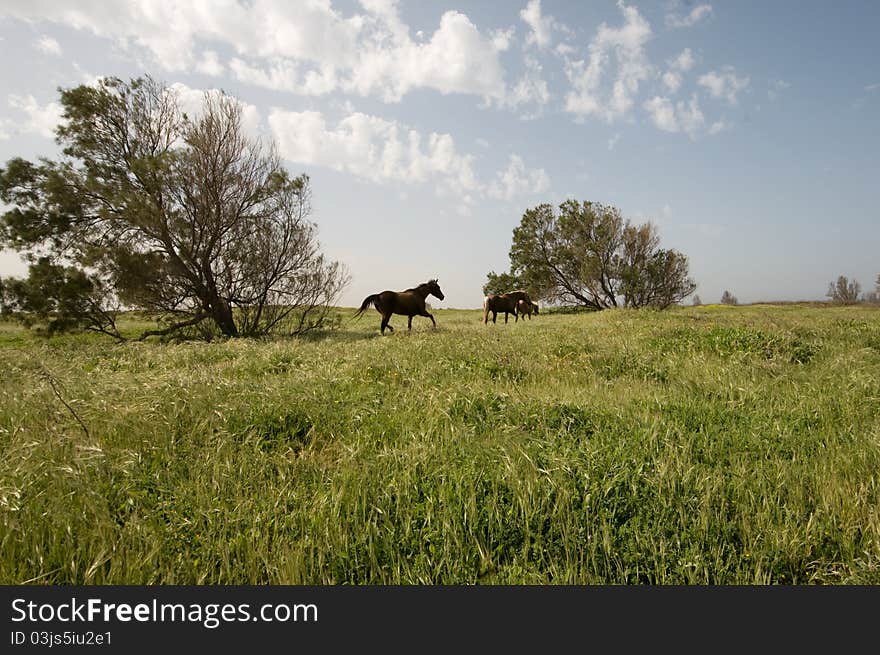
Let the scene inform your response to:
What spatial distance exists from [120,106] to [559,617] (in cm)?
2266

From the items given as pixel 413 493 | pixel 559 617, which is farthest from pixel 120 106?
pixel 559 617

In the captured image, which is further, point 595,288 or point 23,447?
point 595,288

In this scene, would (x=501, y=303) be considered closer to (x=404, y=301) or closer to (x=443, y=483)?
(x=404, y=301)

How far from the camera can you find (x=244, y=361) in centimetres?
783

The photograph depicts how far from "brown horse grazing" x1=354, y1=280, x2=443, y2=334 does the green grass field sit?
1081 cm

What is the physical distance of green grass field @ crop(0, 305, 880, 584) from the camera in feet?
6.83

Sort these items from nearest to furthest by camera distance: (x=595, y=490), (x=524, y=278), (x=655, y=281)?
(x=595, y=490) → (x=655, y=281) → (x=524, y=278)

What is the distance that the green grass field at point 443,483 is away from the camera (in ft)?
6.83

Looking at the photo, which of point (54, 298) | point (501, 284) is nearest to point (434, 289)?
point (54, 298)

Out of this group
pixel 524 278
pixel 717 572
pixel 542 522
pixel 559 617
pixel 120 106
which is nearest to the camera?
pixel 559 617

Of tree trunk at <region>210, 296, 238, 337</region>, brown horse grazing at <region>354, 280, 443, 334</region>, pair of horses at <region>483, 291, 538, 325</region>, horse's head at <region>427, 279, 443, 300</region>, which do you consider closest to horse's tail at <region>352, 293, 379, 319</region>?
brown horse grazing at <region>354, 280, 443, 334</region>

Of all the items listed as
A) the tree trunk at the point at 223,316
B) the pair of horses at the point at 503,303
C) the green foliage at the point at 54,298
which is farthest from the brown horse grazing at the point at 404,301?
the green foliage at the point at 54,298

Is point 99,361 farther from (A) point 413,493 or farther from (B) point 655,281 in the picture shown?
(B) point 655,281

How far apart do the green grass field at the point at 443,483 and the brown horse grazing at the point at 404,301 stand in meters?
Result: 10.8
